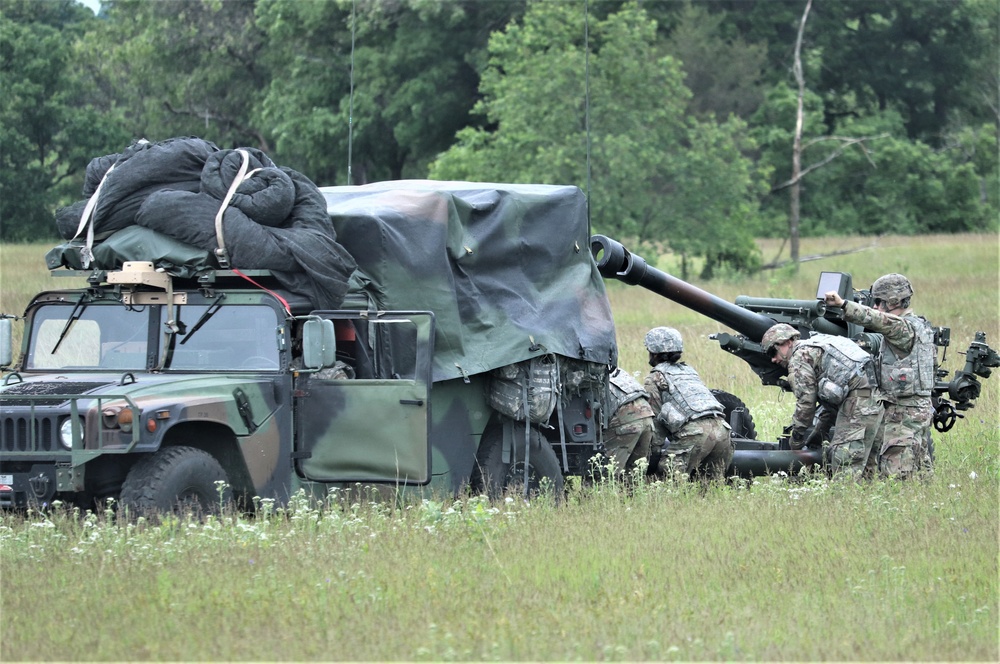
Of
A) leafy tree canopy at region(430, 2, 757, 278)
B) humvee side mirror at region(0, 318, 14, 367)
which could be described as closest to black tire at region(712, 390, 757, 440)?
humvee side mirror at region(0, 318, 14, 367)

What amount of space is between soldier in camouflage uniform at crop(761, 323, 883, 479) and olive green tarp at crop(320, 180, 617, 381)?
1552mm

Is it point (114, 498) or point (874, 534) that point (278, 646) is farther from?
point (874, 534)

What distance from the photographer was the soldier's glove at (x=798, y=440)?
11094 millimetres

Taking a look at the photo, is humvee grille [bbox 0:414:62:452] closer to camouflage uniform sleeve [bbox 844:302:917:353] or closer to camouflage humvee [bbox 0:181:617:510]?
A: camouflage humvee [bbox 0:181:617:510]

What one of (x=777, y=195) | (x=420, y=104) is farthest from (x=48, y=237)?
(x=777, y=195)

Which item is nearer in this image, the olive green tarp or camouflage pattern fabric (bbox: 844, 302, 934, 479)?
the olive green tarp

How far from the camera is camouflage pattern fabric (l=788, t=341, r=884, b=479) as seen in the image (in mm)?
10500

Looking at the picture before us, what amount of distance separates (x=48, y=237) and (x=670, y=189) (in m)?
16.4

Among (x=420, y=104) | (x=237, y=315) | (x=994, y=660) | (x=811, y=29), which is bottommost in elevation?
(x=994, y=660)

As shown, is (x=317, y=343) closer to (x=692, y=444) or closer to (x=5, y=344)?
(x=5, y=344)

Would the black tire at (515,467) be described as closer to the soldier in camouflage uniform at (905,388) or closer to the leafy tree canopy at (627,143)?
the soldier in camouflage uniform at (905,388)

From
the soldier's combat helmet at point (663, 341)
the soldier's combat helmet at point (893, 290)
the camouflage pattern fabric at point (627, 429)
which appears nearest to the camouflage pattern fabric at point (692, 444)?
the soldier's combat helmet at point (663, 341)

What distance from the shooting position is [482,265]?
9.71m

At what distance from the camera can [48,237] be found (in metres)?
37.0
